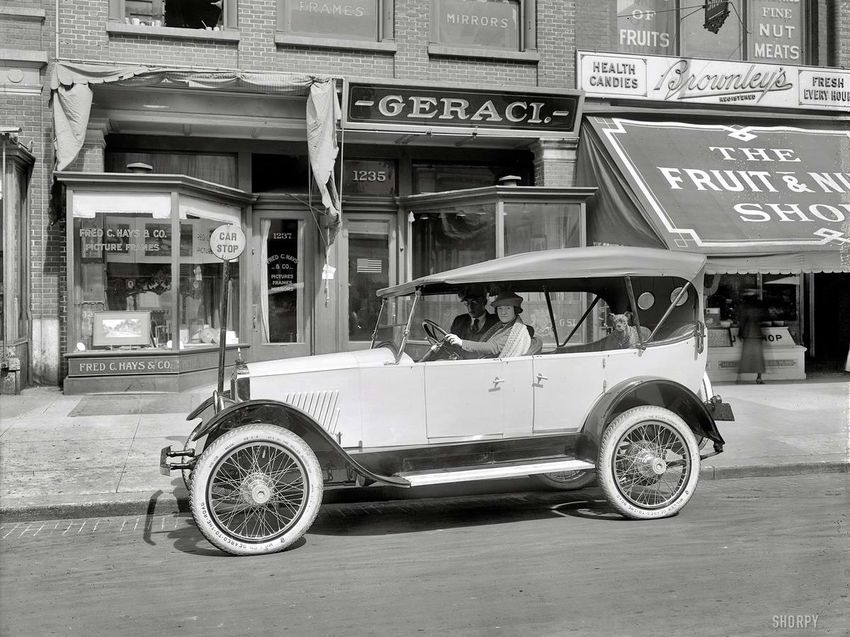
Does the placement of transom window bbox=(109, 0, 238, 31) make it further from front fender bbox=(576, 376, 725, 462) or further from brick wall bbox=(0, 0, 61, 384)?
front fender bbox=(576, 376, 725, 462)

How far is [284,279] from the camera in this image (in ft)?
44.5

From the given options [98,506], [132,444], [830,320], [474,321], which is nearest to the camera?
[98,506]

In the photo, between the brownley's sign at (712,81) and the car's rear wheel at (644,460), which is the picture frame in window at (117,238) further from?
the car's rear wheel at (644,460)

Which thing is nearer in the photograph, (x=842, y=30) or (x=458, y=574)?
(x=458, y=574)

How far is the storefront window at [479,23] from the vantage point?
43.5 ft

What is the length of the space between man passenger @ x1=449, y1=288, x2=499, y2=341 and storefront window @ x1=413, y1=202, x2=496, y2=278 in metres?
6.47

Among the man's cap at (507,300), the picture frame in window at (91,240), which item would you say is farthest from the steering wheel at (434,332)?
the picture frame in window at (91,240)

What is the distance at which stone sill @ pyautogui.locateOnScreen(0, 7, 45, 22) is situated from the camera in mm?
→ 11539

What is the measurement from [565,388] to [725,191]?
25.2 feet

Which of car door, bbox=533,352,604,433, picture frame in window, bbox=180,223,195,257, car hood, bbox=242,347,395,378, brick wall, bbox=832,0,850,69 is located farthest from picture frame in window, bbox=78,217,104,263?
brick wall, bbox=832,0,850,69

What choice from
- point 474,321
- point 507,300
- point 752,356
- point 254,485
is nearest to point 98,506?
point 254,485

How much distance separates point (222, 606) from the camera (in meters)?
4.16

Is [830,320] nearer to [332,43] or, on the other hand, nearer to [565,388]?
[332,43]

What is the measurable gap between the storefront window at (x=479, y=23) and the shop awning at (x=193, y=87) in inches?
100
